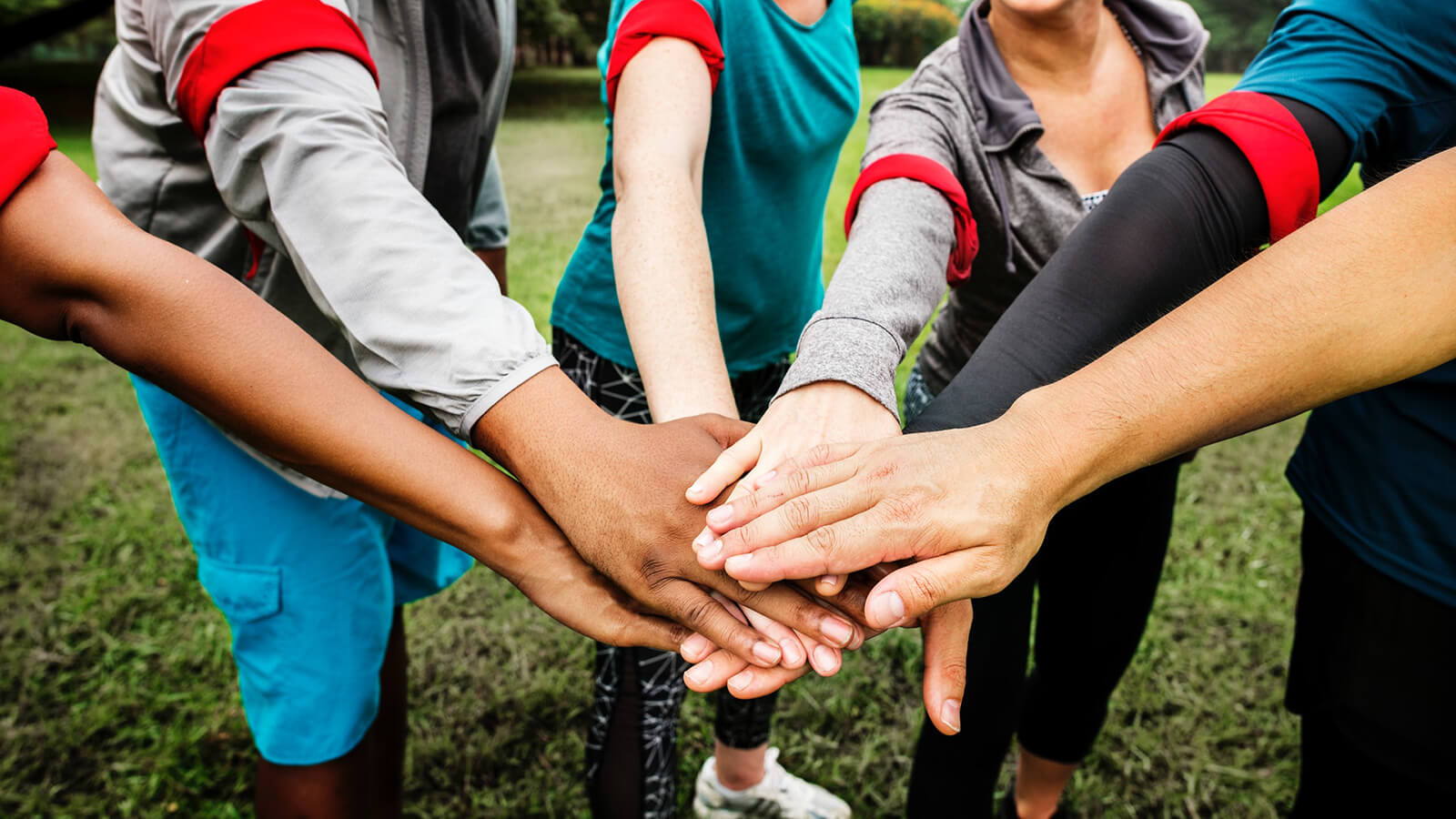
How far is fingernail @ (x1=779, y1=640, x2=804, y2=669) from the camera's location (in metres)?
1.36

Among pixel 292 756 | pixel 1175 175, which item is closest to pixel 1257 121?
pixel 1175 175

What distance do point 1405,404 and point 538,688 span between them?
2574 mm

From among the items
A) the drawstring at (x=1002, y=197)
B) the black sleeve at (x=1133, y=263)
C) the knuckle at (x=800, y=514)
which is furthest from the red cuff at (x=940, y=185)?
the knuckle at (x=800, y=514)

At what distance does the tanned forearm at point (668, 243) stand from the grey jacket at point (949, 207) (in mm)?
178

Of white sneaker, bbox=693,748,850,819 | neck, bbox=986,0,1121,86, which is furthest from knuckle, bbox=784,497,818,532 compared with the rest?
white sneaker, bbox=693,748,850,819

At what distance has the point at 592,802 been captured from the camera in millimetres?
1933

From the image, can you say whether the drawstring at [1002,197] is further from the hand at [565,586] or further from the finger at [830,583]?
the hand at [565,586]

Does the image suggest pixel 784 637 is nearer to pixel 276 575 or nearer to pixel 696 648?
pixel 696 648

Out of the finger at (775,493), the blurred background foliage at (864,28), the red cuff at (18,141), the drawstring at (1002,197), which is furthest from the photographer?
the blurred background foliage at (864,28)

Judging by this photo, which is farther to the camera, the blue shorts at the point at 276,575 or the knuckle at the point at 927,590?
the blue shorts at the point at 276,575

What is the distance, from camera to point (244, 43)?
50.0 inches

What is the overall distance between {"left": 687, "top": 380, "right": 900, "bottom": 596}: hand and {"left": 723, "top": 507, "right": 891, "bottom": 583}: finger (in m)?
0.14

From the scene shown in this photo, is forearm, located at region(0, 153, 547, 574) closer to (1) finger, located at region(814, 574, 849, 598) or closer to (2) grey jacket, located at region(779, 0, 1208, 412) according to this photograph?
(1) finger, located at region(814, 574, 849, 598)

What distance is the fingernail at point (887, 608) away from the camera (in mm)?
1184
